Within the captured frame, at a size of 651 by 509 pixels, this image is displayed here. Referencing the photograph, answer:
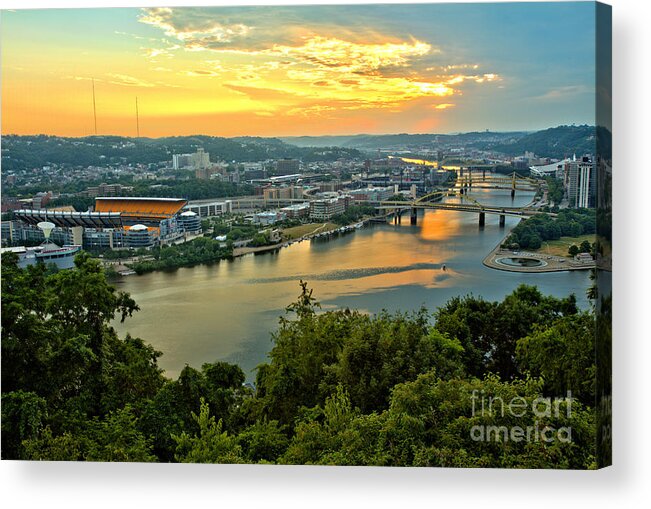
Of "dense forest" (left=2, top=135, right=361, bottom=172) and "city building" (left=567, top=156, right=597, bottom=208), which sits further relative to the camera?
"dense forest" (left=2, top=135, right=361, bottom=172)

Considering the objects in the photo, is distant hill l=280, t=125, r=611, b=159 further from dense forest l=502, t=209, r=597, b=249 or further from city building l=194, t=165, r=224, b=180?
city building l=194, t=165, r=224, b=180

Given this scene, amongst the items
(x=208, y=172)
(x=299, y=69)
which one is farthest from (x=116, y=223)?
(x=299, y=69)

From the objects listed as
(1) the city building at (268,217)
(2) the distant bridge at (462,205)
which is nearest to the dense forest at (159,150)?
(1) the city building at (268,217)

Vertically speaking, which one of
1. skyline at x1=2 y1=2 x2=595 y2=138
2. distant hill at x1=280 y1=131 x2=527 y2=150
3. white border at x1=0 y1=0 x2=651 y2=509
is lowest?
white border at x1=0 y1=0 x2=651 y2=509

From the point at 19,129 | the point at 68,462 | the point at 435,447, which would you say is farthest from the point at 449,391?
the point at 19,129

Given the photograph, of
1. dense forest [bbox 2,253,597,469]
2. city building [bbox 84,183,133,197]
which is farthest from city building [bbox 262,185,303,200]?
city building [bbox 84,183,133,197]

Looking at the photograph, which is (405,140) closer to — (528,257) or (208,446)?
(528,257)

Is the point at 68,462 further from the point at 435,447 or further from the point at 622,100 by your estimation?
the point at 622,100

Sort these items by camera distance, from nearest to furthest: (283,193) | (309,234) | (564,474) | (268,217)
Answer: (564,474) → (309,234) → (268,217) → (283,193)
